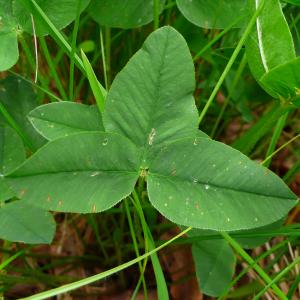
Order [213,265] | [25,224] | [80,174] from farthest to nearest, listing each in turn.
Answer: [213,265]
[25,224]
[80,174]

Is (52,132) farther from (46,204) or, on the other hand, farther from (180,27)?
(180,27)

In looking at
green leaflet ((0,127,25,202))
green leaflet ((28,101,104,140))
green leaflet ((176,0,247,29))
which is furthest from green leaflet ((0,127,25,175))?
green leaflet ((176,0,247,29))

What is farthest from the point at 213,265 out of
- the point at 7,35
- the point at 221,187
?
the point at 7,35

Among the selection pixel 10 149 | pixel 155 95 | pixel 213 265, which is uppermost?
pixel 155 95

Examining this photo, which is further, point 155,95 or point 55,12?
point 55,12

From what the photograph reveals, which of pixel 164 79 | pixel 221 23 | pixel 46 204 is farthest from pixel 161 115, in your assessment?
pixel 221 23

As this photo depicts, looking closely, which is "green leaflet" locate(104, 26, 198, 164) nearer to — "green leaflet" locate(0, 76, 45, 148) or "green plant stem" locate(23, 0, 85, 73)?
"green plant stem" locate(23, 0, 85, 73)

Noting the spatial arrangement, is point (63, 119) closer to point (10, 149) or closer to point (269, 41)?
point (10, 149)
